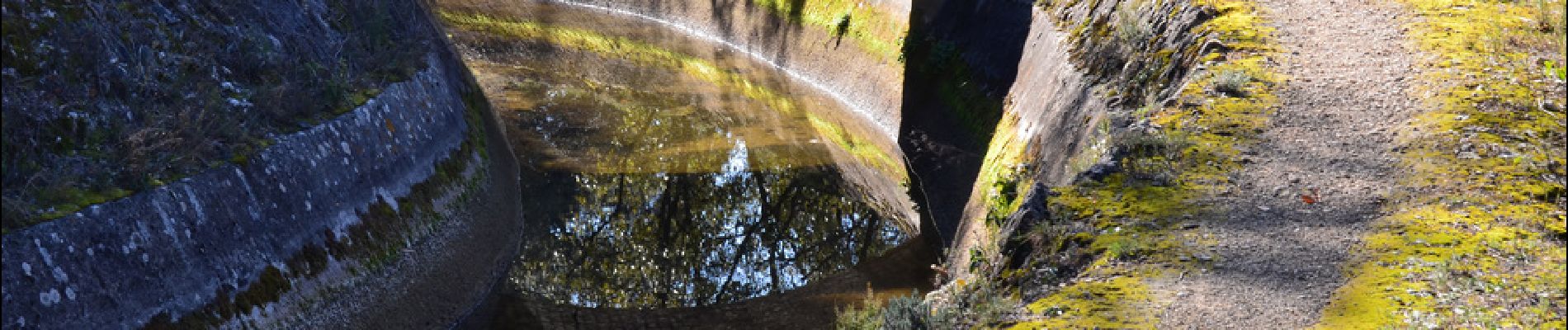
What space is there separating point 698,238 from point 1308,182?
30.4ft

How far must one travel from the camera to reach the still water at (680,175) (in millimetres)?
16312

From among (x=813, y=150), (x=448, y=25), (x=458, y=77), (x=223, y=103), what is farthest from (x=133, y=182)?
(x=448, y=25)

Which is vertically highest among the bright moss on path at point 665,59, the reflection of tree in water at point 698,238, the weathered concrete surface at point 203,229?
the weathered concrete surface at point 203,229

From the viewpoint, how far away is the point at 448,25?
3144 cm

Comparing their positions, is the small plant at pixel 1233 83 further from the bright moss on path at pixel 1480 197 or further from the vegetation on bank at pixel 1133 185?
the bright moss on path at pixel 1480 197

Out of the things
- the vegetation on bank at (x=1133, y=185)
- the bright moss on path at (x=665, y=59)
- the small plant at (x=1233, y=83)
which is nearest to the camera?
the vegetation on bank at (x=1133, y=185)

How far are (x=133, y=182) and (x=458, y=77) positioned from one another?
857 centimetres

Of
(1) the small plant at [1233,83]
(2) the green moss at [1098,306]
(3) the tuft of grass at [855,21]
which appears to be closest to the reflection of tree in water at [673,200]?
(3) the tuft of grass at [855,21]

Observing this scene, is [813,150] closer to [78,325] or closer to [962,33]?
[962,33]

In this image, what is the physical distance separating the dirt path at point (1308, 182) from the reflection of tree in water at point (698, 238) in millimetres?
6454

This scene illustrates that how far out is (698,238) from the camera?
17641 mm

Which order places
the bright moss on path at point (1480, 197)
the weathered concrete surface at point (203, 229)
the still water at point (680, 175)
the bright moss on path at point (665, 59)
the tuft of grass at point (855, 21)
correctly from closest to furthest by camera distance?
the bright moss on path at point (1480, 197) < the weathered concrete surface at point (203, 229) < the still water at point (680, 175) < the bright moss on path at point (665, 59) < the tuft of grass at point (855, 21)

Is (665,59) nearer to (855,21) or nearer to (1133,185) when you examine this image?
(855,21)

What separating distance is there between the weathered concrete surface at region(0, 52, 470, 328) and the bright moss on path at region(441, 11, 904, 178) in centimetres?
906
